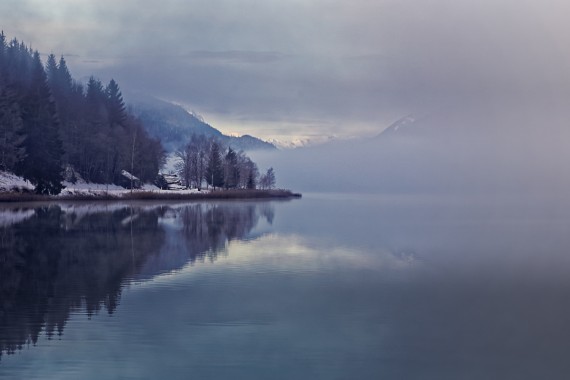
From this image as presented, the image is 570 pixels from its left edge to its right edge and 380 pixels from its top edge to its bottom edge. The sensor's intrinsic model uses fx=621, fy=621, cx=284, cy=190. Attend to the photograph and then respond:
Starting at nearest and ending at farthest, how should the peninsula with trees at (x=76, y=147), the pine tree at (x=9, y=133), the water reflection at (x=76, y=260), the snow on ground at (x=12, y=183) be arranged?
the water reflection at (x=76, y=260) → the pine tree at (x=9, y=133) → the snow on ground at (x=12, y=183) → the peninsula with trees at (x=76, y=147)

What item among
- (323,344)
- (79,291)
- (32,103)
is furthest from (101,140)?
(323,344)

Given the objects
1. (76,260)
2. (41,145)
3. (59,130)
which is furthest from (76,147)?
(76,260)

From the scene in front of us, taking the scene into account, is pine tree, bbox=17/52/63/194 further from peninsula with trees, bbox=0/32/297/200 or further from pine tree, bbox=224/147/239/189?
pine tree, bbox=224/147/239/189

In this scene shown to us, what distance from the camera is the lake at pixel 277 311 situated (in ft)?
40.5

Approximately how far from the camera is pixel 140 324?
597 inches

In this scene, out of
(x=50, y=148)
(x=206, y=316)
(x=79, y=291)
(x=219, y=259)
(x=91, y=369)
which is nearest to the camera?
(x=91, y=369)

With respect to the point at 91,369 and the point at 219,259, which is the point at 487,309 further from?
the point at 219,259

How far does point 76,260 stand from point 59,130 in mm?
72265

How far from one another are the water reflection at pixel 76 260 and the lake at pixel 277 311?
0.10 metres

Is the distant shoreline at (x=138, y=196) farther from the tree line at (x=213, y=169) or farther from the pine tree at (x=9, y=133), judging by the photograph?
the tree line at (x=213, y=169)

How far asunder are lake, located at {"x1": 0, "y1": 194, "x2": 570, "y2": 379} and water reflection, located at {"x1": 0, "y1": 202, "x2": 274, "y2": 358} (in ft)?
0.31

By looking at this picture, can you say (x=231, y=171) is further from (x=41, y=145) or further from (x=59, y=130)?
(x=41, y=145)

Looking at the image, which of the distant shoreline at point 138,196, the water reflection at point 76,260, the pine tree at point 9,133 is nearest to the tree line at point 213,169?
the distant shoreline at point 138,196

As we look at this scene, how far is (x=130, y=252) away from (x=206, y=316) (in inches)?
530
